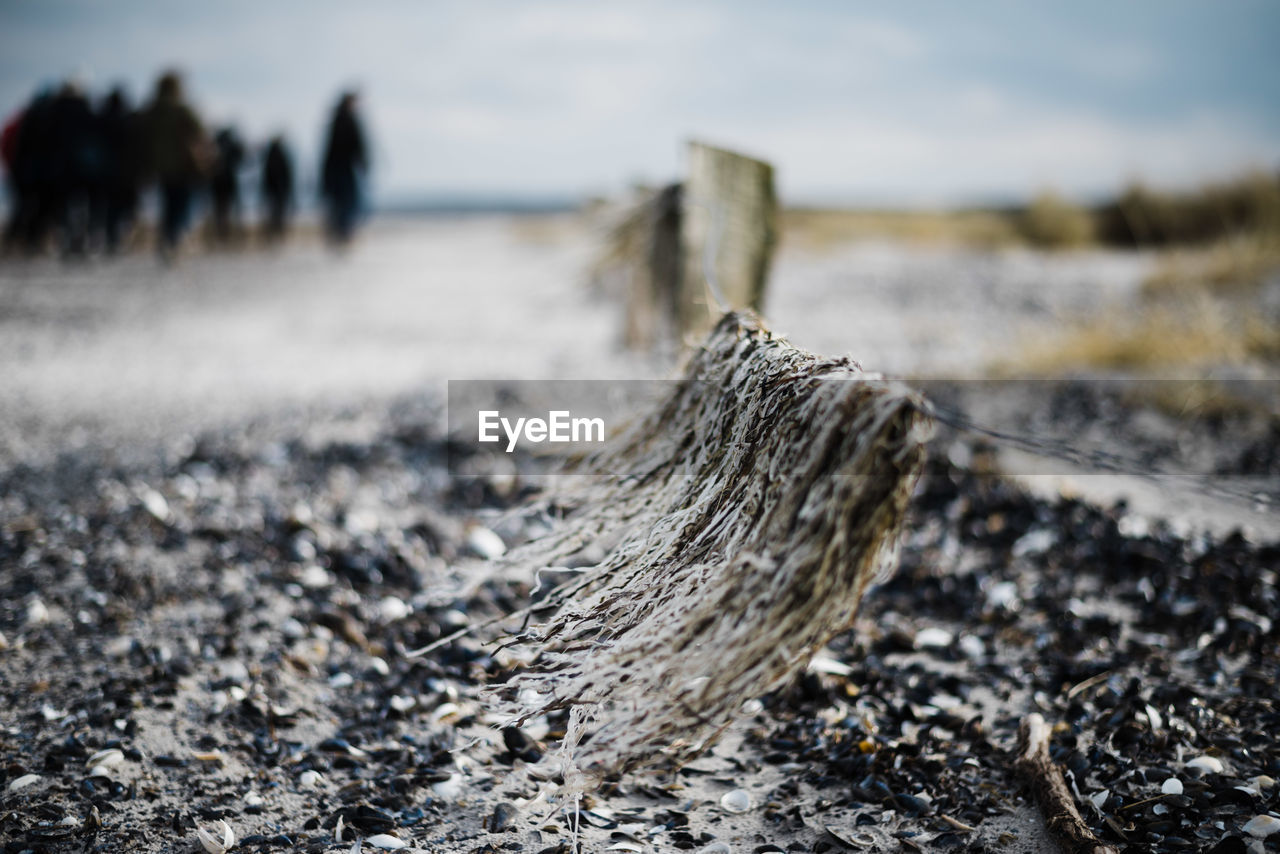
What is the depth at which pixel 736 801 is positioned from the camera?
2.21m

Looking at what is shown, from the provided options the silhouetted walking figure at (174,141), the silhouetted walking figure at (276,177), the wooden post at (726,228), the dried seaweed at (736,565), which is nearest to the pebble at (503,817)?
the dried seaweed at (736,565)

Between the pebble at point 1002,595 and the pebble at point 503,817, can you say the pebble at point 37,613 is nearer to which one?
the pebble at point 503,817

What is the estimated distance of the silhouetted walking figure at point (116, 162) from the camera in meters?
11.1

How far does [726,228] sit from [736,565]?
266 centimetres

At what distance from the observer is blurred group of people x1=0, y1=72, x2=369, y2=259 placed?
10648mm

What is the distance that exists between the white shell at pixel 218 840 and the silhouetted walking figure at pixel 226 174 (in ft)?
49.0

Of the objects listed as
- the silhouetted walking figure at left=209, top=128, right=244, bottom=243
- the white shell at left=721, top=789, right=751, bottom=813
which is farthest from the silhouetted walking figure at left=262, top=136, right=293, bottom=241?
the white shell at left=721, top=789, right=751, bottom=813

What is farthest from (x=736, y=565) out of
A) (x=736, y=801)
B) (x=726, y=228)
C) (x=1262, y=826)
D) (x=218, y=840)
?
(x=726, y=228)

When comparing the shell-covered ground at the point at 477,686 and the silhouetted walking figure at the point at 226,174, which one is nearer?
the shell-covered ground at the point at 477,686

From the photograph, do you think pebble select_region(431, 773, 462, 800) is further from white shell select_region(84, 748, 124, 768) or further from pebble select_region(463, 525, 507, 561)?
pebble select_region(463, 525, 507, 561)

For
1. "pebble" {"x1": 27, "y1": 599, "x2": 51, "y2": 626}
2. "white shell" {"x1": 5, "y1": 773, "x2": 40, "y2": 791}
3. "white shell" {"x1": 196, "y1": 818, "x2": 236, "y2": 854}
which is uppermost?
"pebble" {"x1": 27, "y1": 599, "x2": 51, "y2": 626}

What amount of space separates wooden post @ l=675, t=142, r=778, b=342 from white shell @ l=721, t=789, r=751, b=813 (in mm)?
2065

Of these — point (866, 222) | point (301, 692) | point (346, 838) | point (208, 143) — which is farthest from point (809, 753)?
point (866, 222)

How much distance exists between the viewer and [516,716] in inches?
68.4
